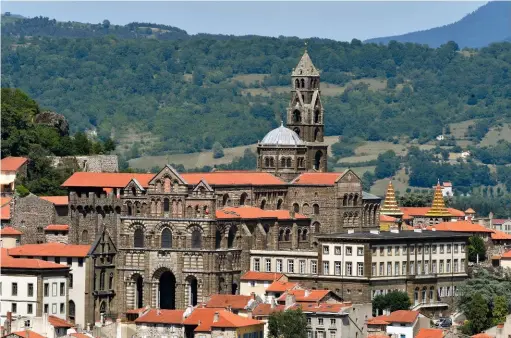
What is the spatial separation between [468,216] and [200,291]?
171ft

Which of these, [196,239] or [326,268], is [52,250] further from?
[326,268]

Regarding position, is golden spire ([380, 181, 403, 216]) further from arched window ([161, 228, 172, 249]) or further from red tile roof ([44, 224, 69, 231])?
red tile roof ([44, 224, 69, 231])

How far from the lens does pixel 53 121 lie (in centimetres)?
16550

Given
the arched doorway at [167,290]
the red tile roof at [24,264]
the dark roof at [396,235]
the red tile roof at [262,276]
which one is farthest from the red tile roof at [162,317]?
the dark roof at [396,235]

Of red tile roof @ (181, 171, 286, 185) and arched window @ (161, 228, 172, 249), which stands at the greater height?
A: red tile roof @ (181, 171, 286, 185)

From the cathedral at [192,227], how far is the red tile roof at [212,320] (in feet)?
34.9

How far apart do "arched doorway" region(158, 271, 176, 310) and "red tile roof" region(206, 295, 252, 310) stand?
23.4 feet

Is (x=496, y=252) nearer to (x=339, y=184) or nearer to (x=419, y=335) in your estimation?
(x=339, y=184)

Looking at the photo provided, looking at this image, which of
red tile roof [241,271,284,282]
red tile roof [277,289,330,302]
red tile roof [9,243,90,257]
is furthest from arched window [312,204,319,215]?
red tile roof [9,243,90,257]

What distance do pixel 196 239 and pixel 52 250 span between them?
8.81 meters

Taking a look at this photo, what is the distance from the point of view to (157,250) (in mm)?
128375

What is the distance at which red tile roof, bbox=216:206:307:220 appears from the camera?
12988cm

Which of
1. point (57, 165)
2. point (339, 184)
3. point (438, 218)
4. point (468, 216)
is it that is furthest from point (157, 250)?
point (468, 216)

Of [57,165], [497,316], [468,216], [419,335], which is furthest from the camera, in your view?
[468,216]
